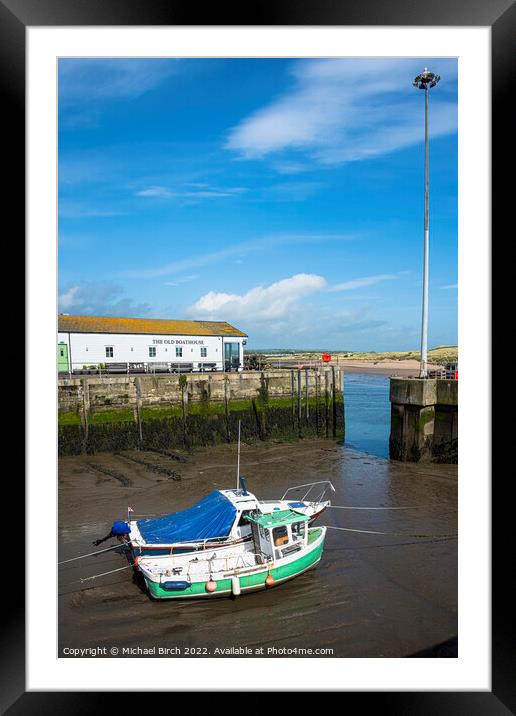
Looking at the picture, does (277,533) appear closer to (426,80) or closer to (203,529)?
(203,529)

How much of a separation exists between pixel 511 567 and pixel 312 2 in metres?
4.52

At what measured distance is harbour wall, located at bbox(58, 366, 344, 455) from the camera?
16141 millimetres

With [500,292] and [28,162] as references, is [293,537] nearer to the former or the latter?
[500,292]

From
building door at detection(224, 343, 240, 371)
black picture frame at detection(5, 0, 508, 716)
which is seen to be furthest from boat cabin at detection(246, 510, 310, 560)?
building door at detection(224, 343, 240, 371)

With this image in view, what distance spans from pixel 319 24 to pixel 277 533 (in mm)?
6588

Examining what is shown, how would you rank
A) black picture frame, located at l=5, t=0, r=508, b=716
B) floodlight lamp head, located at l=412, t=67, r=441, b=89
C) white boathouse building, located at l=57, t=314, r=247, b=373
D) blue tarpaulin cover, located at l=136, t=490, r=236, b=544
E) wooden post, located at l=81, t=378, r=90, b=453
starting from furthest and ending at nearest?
white boathouse building, located at l=57, t=314, r=247, b=373 → wooden post, located at l=81, t=378, r=90, b=453 → floodlight lamp head, located at l=412, t=67, r=441, b=89 → blue tarpaulin cover, located at l=136, t=490, r=236, b=544 → black picture frame, located at l=5, t=0, r=508, b=716

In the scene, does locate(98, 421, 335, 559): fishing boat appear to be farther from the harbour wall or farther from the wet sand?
the harbour wall

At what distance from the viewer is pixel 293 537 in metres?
8.12

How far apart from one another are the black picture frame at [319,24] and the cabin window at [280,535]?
4.11 meters

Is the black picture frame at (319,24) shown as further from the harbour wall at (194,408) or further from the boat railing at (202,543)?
the harbour wall at (194,408)

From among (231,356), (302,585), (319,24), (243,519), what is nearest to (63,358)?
(231,356)

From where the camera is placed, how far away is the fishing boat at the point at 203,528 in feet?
25.8

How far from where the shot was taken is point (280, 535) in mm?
7953

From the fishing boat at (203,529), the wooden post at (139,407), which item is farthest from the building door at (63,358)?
the fishing boat at (203,529)
